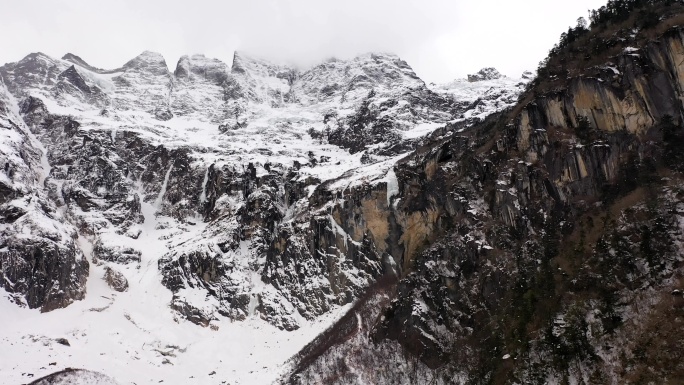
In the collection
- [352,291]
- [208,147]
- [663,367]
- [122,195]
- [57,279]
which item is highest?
[208,147]

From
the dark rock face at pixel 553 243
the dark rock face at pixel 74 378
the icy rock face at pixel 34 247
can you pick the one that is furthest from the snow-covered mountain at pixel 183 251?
the dark rock face at pixel 553 243

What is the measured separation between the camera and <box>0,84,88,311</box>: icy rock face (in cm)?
13050

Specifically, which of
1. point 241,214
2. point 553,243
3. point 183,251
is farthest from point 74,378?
point 553,243

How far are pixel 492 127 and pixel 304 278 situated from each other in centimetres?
5788

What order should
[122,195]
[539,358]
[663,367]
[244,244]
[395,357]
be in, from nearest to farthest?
[663,367] → [539,358] → [395,357] → [244,244] → [122,195]

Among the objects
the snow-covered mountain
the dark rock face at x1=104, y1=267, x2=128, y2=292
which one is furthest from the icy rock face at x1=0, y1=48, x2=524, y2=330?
the dark rock face at x1=104, y1=267, x2=128, y2=292

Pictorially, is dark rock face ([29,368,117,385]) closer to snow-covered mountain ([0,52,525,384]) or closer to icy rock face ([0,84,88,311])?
snow-covered mountain ([0,52,525,384])

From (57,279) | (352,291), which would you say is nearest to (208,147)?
(57,279)

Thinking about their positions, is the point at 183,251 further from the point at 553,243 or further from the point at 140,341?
the point at 553,243

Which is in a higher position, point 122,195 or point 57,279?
point 122,195

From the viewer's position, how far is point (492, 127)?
11738cm

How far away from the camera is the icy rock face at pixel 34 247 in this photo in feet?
428

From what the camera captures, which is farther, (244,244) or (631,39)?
(244,244)

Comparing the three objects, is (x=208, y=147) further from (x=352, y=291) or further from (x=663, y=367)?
(x=663, y=367)
